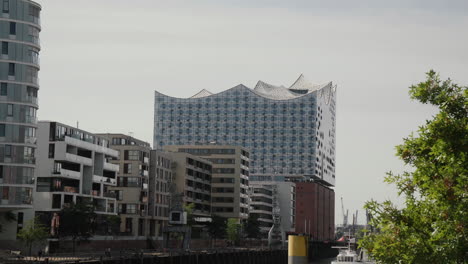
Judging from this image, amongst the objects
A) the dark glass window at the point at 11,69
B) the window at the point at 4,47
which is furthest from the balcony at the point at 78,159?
the window at the point at 4,47

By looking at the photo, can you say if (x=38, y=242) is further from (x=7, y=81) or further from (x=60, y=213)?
(x=7, y=81)

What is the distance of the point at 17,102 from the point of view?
129750 mm

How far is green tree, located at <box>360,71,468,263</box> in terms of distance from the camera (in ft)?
106

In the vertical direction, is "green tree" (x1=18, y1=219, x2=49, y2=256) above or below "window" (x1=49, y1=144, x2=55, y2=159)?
below

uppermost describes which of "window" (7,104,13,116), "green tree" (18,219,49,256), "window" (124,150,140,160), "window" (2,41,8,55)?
"window" (2,41,8,55)

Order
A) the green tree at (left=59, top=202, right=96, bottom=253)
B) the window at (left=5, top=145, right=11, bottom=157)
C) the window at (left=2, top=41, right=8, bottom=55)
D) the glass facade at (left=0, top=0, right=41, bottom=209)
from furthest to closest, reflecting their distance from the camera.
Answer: the green tree at (left=59, top=202, right=96, bottom=253), the window at (left=2, top=41, right=8, bottom=55), the glass facade at (left=0, top=0, right=41, bottom=209), the window at (left=5, top=145, right=11, bottom=157)

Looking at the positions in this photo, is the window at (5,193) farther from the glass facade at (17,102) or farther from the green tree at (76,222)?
the green tree at (76,222)

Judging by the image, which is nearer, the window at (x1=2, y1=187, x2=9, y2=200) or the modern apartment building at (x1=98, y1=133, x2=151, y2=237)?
the window at (x1=2, y1=187, x2=9, y2=200)

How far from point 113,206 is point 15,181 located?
49.3 metres

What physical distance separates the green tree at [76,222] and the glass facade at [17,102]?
1261cm

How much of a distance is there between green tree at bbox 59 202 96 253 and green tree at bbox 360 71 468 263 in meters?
110

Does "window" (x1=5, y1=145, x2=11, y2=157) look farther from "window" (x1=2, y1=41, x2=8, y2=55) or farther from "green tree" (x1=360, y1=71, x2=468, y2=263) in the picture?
"green tree" (x1=360, y1=71, x2=468, y2=263)

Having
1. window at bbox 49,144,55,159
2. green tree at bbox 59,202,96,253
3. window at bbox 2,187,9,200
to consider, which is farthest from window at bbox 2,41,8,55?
green tree at bbox 59,202,96,253

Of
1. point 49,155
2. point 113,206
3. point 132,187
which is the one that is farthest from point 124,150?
point 49,155
